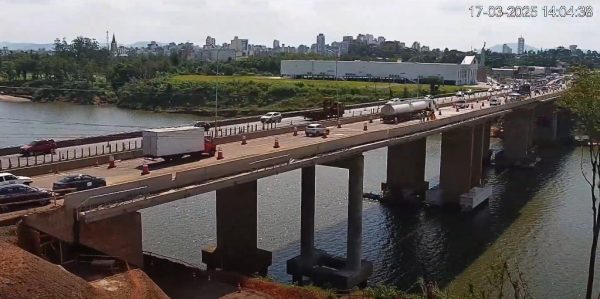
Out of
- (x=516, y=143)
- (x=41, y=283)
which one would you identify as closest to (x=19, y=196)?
(x=41, y=283)

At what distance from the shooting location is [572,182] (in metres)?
62.3

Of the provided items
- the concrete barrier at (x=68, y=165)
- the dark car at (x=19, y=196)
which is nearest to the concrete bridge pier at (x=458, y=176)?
the concrete barrier at (x=68, y=165)

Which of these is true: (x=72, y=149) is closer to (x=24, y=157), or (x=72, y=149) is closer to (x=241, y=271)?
(x=24, y=157)

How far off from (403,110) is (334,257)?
23.1 metres

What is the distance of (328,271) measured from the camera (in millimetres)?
31953

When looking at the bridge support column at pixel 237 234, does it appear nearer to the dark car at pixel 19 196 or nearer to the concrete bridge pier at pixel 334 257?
the concrete bridge pier at pixel 334 257

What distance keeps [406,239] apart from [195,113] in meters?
80.2

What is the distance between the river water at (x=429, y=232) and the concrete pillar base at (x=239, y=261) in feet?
2.32

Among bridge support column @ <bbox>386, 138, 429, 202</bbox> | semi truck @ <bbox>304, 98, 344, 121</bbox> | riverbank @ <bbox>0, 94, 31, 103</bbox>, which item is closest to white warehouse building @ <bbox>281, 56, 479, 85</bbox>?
riverbank @ <bbox>0, 94, 31, 103</bbox>

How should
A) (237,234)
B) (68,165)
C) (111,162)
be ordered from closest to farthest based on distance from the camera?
(68,165)
(111,162)
(237,234)

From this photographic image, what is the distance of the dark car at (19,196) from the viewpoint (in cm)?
1947

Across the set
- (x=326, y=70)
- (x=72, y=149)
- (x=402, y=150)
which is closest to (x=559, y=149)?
(x=402, y=150)

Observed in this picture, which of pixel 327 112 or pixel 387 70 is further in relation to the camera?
pixel 387 70

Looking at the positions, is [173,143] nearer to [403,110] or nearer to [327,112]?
[327,112]
